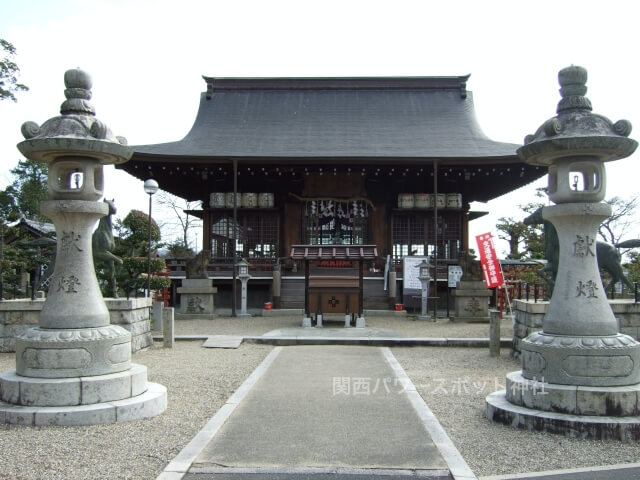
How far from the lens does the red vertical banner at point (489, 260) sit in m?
15.1

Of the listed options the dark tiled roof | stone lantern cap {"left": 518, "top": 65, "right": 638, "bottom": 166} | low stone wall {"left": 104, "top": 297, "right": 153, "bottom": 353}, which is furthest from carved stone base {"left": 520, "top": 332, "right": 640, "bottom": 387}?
the dark tiled roof

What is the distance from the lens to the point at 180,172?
19.5 m

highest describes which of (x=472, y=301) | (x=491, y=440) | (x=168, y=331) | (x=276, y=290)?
(x=276, y=290)

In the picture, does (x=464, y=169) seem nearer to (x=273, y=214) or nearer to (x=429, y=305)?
(x=429, y=305)

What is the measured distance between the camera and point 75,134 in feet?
18.2

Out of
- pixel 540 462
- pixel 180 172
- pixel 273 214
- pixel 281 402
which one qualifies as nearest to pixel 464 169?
pixel 273 214

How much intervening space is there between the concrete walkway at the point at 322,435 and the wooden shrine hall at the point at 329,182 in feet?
35.2

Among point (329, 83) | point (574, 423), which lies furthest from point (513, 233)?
point (574, 423)

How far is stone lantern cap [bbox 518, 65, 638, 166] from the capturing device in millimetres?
5160

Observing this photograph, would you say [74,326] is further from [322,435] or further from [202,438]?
[322,435]

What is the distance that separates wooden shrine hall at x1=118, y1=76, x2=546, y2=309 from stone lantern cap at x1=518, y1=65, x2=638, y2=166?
11831mm

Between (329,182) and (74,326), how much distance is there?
15.4 metres

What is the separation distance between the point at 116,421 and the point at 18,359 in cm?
117

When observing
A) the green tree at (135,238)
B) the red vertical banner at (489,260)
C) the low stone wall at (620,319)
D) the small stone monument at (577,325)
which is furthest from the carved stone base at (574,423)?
the green tree at (135,238)
